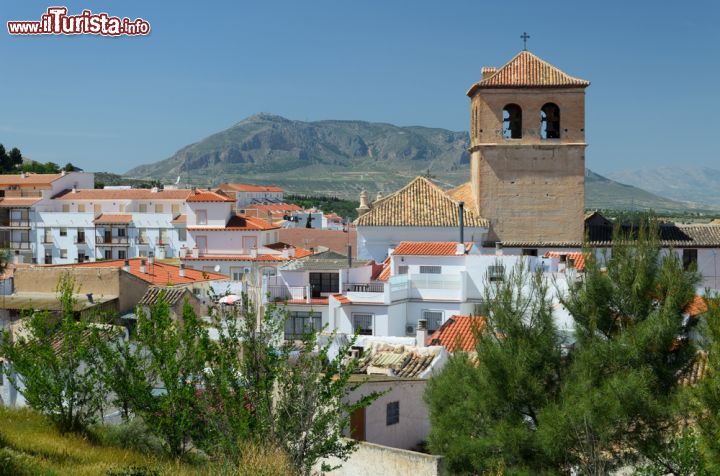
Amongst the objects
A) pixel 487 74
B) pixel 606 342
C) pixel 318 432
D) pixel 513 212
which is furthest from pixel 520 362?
pixel 487 74

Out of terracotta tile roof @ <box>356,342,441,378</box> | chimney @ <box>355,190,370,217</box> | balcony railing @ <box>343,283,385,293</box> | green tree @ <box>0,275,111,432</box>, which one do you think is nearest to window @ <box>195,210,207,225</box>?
chimney @ <box>355,190,370,217</box>

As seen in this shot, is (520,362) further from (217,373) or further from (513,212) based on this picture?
(513,212)

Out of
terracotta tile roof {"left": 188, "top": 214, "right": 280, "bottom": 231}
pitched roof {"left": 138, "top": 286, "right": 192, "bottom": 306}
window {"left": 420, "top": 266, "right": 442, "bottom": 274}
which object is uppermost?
terracotta tile roof {"left": 188, "top": 214, "right": 280, "bottom": 231}

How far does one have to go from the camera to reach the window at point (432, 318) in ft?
100

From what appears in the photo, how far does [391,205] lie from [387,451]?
2208 centimetres

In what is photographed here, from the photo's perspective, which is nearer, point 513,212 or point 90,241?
point 513,212

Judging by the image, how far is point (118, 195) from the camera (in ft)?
242

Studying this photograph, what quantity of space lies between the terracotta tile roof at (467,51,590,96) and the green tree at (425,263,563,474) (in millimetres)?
19836

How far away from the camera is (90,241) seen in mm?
68938

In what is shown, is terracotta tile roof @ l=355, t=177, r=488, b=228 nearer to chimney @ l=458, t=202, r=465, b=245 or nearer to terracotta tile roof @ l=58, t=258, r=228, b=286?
chimney @ l=458, t=202, r=465, b=245

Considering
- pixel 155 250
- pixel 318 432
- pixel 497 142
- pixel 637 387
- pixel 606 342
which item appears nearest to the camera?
pixel 318 432

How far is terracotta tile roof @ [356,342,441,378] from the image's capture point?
71.8 ft

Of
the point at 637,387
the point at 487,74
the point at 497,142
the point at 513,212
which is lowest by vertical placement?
the point at 637,387

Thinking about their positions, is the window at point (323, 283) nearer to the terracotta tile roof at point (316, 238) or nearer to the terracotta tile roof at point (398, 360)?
the terracotta tile roof at point (398, 360)
